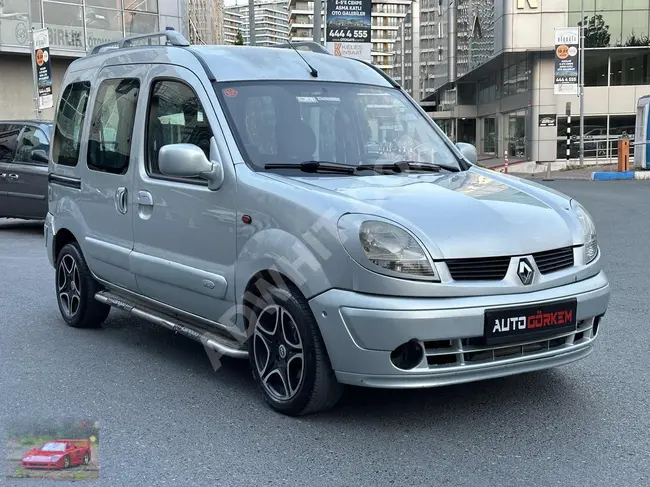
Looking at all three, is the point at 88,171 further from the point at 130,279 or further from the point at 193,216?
the point at 193,216

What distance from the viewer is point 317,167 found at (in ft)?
14.7

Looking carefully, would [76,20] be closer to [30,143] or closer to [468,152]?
[30,143]

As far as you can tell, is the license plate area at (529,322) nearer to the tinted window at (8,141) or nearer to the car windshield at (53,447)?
the car windshield at (53,447)

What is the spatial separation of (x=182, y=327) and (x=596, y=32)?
3513cm

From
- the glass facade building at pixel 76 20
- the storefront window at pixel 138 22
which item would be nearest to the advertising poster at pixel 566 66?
the storefront window at pixel 138 22

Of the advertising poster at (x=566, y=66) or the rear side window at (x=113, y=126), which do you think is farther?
the advertising poster at (x=566, y=66)

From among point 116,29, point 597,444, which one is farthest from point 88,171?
point 116,29

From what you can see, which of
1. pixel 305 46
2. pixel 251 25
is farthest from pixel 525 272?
pixel 251 25

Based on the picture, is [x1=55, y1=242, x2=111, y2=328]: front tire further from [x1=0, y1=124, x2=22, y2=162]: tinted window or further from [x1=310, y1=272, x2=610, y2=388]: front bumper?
[x1=0, y1=124, x2=22, y2=162]: tinted window

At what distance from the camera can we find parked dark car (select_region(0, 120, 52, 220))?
39.7ft

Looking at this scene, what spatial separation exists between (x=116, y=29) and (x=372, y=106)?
91.5ft

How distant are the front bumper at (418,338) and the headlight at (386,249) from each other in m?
0.13

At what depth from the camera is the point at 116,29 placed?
101 ft

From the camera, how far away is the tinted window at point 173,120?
472 centimetres
